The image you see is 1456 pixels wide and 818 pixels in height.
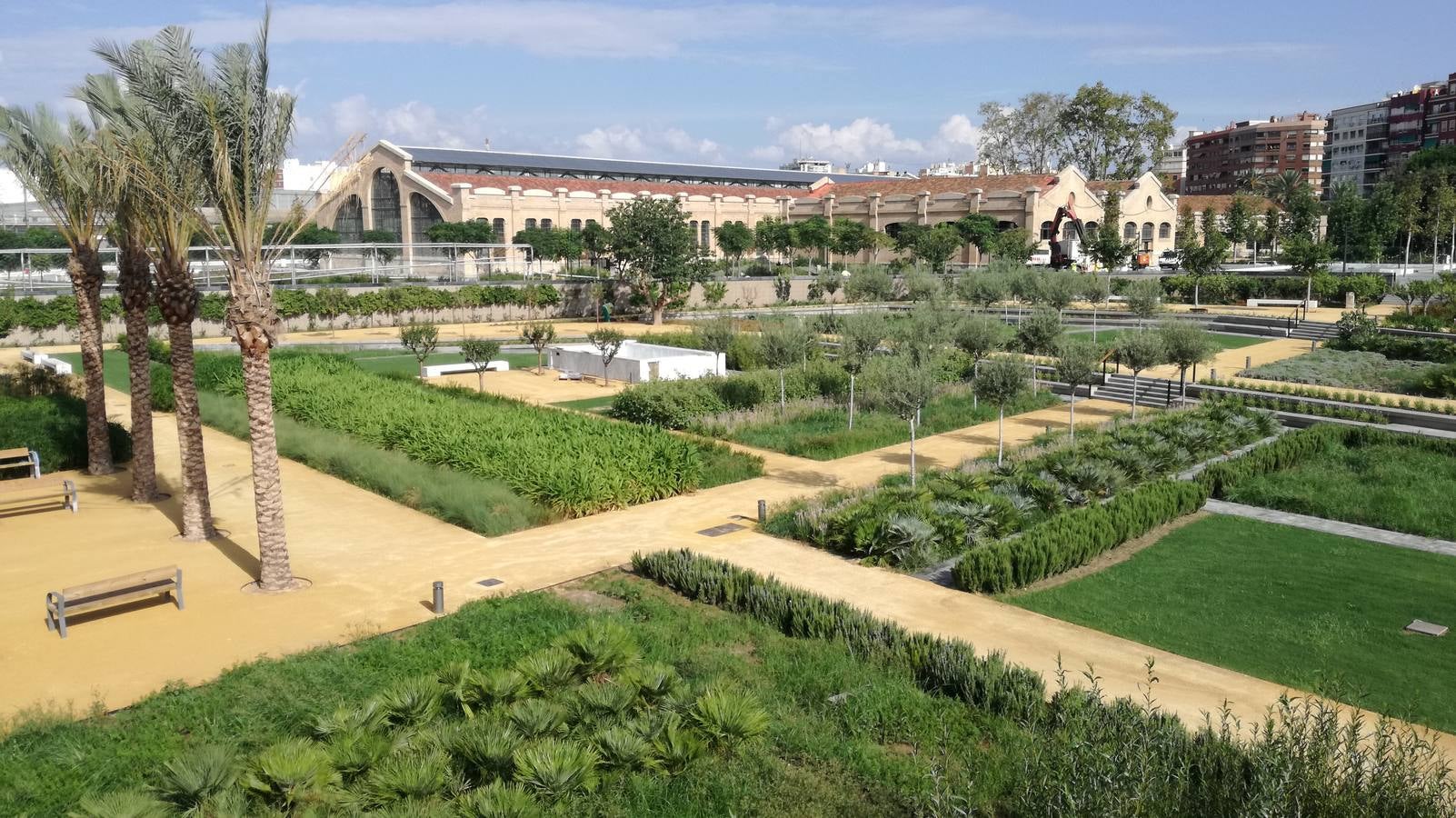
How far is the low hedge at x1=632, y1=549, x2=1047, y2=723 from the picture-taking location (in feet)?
31.5

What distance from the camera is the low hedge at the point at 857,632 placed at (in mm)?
9594

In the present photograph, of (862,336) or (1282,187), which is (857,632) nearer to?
(862,336)

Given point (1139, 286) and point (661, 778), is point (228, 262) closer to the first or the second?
point (661, 778)

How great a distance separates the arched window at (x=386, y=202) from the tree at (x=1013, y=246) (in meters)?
38.4

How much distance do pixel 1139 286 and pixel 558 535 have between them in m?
30.7

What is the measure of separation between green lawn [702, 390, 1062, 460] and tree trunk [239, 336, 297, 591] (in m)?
10.8

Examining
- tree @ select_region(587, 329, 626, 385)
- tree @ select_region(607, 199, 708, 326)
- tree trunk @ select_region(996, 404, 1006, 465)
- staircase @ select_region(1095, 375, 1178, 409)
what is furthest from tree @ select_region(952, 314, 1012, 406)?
tree @ select_region(607, 199, 708, 326)

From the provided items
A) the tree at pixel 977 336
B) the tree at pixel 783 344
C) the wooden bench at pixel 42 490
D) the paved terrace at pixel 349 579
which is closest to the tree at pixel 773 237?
the tree at pixel 977 336

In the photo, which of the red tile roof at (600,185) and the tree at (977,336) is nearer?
the tree at (977,336)

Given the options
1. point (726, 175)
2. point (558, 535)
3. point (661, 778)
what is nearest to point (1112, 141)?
point (726, 175)

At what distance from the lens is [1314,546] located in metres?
15.2

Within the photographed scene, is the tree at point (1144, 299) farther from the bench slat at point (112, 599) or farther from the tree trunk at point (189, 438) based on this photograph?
the bench slat at point (112, 599)

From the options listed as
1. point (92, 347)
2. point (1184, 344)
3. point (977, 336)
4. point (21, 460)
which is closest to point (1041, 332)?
point (977, 336)

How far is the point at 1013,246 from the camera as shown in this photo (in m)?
63.4
